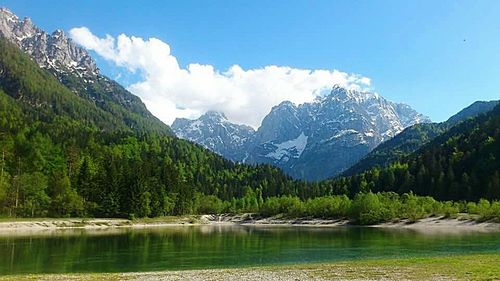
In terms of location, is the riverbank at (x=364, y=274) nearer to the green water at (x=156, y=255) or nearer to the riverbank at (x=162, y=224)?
the green water at (x=156, y=255)

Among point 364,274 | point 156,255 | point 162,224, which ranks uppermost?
point 364,274

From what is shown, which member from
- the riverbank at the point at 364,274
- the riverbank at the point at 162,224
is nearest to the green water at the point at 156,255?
the riverbank at the point at 364,274

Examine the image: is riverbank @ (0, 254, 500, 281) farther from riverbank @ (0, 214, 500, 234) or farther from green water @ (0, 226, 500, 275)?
riverbank @ (0, 214, 500, 234)

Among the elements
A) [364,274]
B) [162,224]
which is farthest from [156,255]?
[162,224]

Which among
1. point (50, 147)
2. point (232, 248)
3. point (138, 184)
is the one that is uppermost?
point (50, 147)

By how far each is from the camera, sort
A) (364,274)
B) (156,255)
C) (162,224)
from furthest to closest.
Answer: (162,224)
(156,255)
(364,274)

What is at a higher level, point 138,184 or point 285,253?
point 138,184

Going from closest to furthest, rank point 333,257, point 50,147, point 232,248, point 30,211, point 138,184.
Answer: point 333,257, point 232,248, point 30,211, point 138,184, point 50,147

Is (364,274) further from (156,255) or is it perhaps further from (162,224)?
(162,224)

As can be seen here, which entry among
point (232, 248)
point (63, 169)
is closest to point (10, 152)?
point (63, 169)

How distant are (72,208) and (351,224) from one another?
9589cm

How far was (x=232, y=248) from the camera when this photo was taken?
8225cm

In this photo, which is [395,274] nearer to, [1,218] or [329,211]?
[1,218]

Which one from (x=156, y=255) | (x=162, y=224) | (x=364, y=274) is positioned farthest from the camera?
(x=162, y=224)
